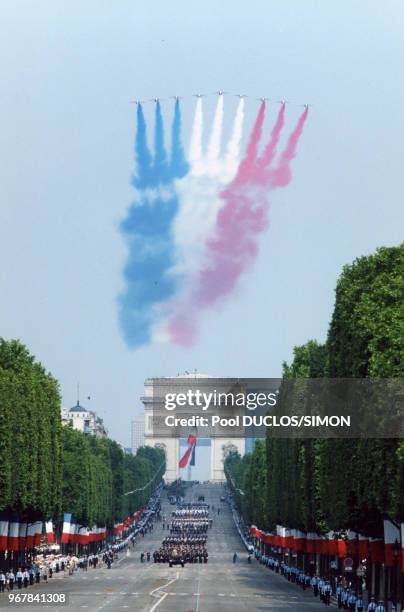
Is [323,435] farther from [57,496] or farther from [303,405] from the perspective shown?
[57,496]

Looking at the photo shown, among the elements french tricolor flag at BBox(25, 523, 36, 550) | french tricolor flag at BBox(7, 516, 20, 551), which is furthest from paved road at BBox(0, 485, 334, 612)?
french tricolor flag at BBox(7, 516, 20, 551)

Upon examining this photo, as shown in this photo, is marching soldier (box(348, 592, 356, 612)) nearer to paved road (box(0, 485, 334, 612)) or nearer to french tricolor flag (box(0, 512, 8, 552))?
paved road (box(0, 485, 334, 612))

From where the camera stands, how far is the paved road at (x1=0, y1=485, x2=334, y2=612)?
10631cm

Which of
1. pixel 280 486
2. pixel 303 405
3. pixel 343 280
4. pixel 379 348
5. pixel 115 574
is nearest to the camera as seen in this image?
pixel 379 348

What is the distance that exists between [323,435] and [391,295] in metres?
24.5

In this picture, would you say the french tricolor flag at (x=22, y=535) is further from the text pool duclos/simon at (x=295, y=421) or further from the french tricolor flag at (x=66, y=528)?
the french tricolor flag at (x=66, y=528)

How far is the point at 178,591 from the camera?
130125mm

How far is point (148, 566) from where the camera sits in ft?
652

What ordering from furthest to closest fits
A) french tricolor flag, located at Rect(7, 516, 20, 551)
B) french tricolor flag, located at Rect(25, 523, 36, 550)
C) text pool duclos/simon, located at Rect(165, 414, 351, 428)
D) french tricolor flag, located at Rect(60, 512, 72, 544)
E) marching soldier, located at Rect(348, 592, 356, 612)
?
french tricolor flag, located at Rect(60, 512, 72, 544) → french tricolor flag, located at Rect(25, 523, 36, 550) → french tricolor flag, located at Rect(7, 516, 20, 551) → marching soldier, located at Rect(348, 592, 356, 612) → text pool duclos/simon, located at Rect(165, 414, 351, 428)

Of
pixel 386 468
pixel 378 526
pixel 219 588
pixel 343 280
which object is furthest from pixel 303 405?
pixel 386 468

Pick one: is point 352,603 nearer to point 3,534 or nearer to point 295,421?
point 3,534

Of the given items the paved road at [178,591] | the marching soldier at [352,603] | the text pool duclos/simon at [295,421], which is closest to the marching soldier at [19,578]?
the paved road at [178,591]

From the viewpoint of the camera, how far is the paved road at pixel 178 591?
106312mm

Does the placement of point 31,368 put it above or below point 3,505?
above
